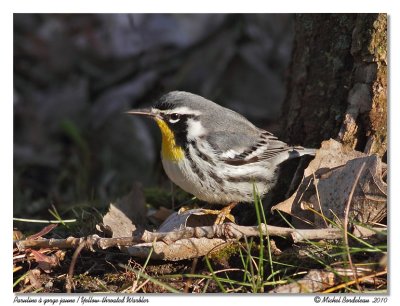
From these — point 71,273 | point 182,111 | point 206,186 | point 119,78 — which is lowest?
point 71,273

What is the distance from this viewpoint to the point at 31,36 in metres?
8.52

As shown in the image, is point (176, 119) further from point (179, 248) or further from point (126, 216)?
point (179, 248)

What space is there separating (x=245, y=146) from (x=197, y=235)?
1.09 m

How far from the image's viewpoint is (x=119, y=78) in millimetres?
8203

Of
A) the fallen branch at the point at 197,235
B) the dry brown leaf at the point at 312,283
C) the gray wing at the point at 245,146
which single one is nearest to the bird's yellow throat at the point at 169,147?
the gray wing at the point at 245,146

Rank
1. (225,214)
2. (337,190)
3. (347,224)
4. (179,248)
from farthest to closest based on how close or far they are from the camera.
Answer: (225,214) → (337,190) → (347,224) → (179,248)

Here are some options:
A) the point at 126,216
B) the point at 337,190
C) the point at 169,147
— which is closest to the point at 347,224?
the point at 337,190

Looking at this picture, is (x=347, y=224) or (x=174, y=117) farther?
(x=174, y=117)

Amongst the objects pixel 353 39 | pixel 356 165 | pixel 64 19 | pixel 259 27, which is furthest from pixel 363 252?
pixel 64 19

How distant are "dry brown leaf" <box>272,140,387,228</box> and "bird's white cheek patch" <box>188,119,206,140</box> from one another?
2.80 ft

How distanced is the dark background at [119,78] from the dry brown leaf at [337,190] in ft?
10.5

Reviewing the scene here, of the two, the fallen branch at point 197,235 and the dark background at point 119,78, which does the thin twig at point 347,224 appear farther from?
the dark background at point 119,78

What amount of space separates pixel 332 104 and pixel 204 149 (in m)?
1.15
